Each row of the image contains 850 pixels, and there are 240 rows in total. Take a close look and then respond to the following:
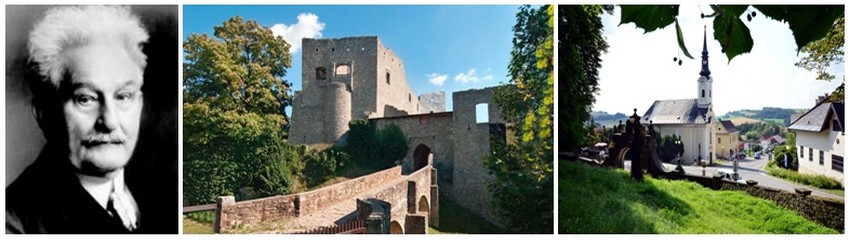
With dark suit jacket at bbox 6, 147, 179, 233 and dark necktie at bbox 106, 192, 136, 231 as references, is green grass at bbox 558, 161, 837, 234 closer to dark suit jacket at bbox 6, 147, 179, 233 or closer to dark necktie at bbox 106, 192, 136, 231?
dark suit jacket at bbox 6, 147, 179, 233

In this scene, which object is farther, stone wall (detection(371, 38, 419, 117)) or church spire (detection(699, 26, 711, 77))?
stone wall (detection(371, 38, 419, 117))

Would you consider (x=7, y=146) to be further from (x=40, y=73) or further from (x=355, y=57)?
(x=355, y=57)

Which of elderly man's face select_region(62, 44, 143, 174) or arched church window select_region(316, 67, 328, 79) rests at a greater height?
arched church window select_region(316, 67, 328, 79)

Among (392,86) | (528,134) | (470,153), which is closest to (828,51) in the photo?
(528,134)

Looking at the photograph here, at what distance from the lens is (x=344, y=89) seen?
255 inches

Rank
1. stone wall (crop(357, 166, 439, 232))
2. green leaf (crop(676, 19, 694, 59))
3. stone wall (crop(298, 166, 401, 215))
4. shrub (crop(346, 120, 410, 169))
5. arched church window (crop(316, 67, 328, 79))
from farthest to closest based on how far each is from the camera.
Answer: arched church window (crop(316, 67, 328, 79)) < shrub (crop(346, 120, 410, 169)) < stone wall (crop(357, 166, 439, 232)) < stone wall (crop(298, 166, 401, 215)) < green leaf (crop(676, 19, 694, 59))

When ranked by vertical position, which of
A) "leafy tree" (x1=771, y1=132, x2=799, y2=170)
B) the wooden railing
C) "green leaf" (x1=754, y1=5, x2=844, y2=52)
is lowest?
the wooden railing

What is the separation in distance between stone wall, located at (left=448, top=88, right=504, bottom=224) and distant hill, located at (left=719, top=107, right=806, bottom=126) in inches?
82.9

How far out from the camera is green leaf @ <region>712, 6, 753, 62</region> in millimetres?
708

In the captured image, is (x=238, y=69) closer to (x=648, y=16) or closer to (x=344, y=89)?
(x=344, y=89)

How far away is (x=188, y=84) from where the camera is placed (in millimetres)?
5770

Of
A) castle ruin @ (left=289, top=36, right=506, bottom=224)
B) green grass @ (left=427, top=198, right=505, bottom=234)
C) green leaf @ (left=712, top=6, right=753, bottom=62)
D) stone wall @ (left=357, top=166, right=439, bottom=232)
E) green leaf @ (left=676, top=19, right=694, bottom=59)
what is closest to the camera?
green leaf @ (left=676, top=19, right=694, bottom=59)

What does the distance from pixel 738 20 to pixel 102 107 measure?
5466mm

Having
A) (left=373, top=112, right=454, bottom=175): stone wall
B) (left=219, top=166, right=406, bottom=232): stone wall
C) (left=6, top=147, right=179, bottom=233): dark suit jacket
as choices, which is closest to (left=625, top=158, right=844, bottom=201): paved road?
(left=373, top=112, right=454, bottom=175): stone wall
